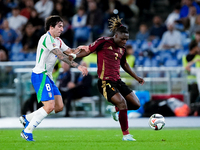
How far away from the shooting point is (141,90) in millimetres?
13430

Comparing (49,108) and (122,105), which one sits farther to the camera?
(122,105)

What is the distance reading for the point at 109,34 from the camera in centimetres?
1727

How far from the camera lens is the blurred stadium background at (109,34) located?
1330 centimetres

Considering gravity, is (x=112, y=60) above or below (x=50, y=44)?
below

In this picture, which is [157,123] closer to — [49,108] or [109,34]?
[49,108]

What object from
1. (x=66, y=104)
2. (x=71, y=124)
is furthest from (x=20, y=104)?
(x=71, y=124)

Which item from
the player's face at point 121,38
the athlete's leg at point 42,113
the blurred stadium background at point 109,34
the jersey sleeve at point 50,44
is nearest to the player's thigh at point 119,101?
the player's face at point 121,38

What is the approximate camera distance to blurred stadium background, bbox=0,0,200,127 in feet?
43.7

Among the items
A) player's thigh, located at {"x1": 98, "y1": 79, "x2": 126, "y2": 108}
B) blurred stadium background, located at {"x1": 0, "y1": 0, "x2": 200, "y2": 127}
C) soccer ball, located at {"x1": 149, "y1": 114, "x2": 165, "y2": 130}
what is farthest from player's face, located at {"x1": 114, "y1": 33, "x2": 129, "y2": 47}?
blurred stadium background, located at {"x1": 0, "y1": 0, "x2": 200, "y2": 127}

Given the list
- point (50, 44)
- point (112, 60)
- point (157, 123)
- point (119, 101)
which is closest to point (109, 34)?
point (112, 60)

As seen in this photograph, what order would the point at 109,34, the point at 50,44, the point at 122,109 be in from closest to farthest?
the point at 50,44 → the point at 122,109 → the point at 109,34

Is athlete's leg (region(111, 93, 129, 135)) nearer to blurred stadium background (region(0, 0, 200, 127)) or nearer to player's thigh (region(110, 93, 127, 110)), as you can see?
player's thigh (region(110, 93, 127, 110))

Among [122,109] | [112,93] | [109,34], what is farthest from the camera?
[109,34]

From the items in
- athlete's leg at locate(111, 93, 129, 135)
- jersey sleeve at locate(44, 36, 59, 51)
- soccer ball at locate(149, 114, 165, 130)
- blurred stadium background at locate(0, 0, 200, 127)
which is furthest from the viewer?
blurred stadium background at locate(0, 0, 200, 127)
